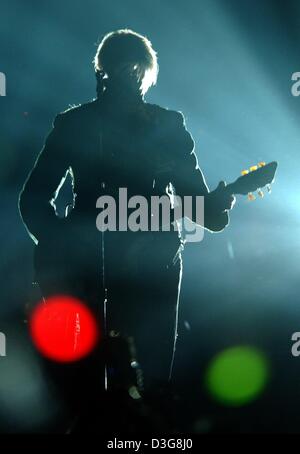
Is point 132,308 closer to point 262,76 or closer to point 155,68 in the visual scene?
point 155,68

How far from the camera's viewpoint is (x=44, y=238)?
155 centimetres

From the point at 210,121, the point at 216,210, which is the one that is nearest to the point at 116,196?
the point at 216,210

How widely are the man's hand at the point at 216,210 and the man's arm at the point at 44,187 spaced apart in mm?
485

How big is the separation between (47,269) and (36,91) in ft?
10.4

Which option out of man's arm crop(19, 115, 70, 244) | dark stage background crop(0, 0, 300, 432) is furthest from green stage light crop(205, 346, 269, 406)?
man's arm crop(19, 115, 70, 244)

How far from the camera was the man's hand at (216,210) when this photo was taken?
1646 millimetres

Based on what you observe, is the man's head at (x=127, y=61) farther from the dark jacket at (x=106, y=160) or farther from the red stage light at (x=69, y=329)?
the red stage light at (x=69, y=329)

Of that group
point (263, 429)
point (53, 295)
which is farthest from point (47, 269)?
point (263, 429)

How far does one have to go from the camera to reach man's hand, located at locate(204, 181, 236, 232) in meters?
1.65

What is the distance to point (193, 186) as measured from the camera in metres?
1.66

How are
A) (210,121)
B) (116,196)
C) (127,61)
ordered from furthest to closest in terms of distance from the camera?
1. (210,121)
2. (127,61)
3. (116,196)

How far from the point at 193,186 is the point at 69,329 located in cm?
63

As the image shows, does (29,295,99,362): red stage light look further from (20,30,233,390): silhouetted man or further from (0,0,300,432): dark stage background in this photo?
(0,0,300,432): dark stage background

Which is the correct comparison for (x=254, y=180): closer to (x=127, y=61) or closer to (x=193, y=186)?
(x=193, y=186)
